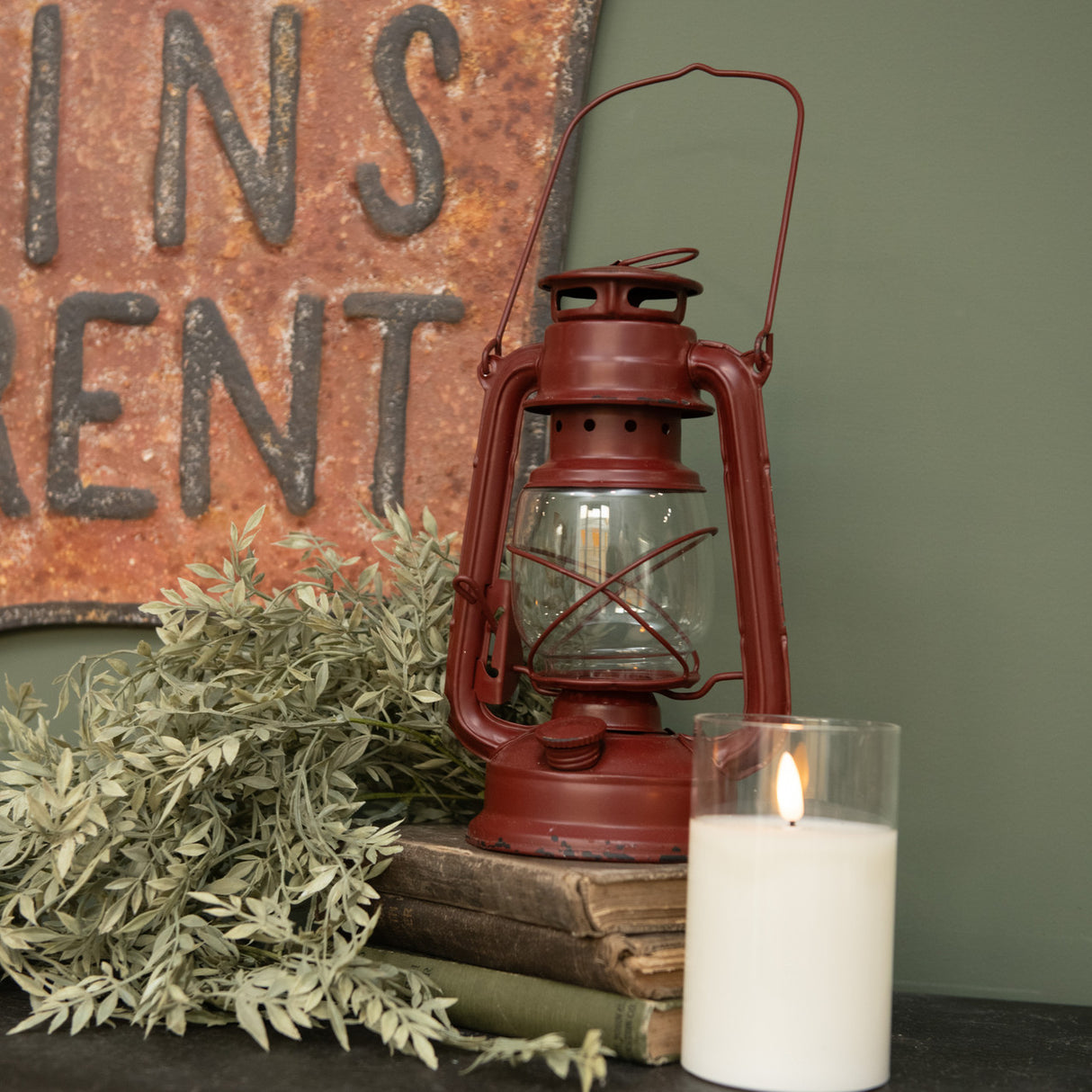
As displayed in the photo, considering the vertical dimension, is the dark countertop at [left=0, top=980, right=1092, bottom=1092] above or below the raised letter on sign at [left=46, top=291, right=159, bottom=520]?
below

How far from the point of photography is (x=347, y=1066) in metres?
0.70

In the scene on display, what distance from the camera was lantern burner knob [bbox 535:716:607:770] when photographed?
0.78 meters

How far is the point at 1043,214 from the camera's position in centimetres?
102

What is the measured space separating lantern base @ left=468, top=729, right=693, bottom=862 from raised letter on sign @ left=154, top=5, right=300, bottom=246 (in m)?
0.57

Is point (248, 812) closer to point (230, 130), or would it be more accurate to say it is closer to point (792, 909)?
point (792, 909)

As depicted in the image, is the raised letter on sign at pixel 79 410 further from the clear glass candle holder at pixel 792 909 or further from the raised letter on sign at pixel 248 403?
the clear glass candle holder at pixel 792 909

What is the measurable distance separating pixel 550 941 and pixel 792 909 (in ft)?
0.50

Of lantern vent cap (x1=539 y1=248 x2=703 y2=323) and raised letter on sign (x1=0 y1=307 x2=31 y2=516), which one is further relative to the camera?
raised letter on sign (x1=0 y1=307 x2=31 y2=516)

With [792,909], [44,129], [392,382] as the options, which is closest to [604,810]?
[792,909]

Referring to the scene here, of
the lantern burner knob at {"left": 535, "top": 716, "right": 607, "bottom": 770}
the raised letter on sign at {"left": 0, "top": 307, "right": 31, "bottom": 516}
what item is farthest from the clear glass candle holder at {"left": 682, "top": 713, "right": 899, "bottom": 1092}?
the raised letter on sign at {"left": 0, "top": 307, "right": 31, "bottom": 516}

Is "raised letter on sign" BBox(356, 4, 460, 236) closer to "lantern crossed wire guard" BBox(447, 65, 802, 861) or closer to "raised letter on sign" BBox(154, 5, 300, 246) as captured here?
"raised letter on sign" BBox(154, 5, 300, 246)

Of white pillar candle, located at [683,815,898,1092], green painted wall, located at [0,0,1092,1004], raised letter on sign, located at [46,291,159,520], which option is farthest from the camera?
raised letter on sign, located at [46,291,159,520]

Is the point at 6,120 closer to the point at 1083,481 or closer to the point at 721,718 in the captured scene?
the point at 721,718

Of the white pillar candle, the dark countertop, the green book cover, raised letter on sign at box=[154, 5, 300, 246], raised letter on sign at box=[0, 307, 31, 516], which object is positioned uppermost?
raised letter on sign at box=[154, 5, 300, 246]
